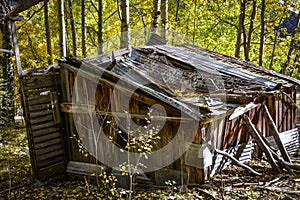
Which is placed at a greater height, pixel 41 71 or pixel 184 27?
pixel 184 27

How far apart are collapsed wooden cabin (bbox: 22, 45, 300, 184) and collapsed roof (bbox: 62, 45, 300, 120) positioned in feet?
0.07

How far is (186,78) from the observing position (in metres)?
6.52

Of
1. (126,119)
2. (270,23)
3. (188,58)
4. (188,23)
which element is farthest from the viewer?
(188,23)

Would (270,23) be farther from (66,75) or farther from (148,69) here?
(66,75)

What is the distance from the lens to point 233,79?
6.65 meters

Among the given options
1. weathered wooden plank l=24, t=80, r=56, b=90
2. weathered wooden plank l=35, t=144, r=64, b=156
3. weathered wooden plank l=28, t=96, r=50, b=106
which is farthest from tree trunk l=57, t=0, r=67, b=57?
weathered wooden plank l=35, t=144, r=64, b=156

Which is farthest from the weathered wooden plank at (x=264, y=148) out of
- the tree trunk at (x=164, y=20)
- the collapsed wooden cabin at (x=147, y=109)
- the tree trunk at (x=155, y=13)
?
the tree trunk at (x=164, y=20)

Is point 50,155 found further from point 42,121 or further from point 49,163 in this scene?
point 42,121

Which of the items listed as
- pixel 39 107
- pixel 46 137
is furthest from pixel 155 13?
pixel 46 137

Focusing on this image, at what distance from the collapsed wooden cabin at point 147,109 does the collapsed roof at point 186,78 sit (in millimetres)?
21

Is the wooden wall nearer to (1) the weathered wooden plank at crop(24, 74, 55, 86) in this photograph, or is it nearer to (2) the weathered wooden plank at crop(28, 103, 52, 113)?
(1) the weathered wooden plank at crop(24, 74, 55, 86)

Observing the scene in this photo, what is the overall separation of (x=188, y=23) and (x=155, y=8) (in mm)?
8492

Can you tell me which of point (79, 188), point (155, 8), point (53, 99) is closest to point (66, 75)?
point (53, 99)

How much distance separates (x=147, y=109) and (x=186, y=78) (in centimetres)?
143
